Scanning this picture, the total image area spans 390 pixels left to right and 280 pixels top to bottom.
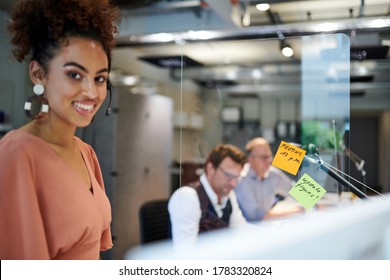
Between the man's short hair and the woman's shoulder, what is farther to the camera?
the man's short hair

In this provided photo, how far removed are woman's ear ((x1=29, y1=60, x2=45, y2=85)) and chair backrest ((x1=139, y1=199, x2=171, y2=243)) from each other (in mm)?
1596

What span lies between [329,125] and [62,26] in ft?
4.20

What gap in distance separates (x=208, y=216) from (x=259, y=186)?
973 mm

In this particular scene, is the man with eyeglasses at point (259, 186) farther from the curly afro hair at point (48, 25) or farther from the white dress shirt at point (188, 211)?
the curly afro hair at point (48, 25)

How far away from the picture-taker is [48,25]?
4.43 feet

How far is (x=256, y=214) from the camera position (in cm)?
289

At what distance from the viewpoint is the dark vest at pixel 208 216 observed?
2.30 m

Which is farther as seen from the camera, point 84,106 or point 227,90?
point 227,90

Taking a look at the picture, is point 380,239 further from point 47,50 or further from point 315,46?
point 315,46


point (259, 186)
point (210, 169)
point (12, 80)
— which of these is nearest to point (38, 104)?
point (12, 80)

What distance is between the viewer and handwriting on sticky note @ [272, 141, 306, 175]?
184 centimetres

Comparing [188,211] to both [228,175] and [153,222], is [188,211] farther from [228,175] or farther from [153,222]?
[153,222]

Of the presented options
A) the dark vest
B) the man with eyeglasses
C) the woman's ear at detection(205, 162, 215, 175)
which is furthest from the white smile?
the man with eyeglasses

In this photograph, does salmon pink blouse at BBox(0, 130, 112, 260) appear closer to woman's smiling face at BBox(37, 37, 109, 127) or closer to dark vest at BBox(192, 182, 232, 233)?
woman's smiling face at BBox(37, 37, 109, 127)
